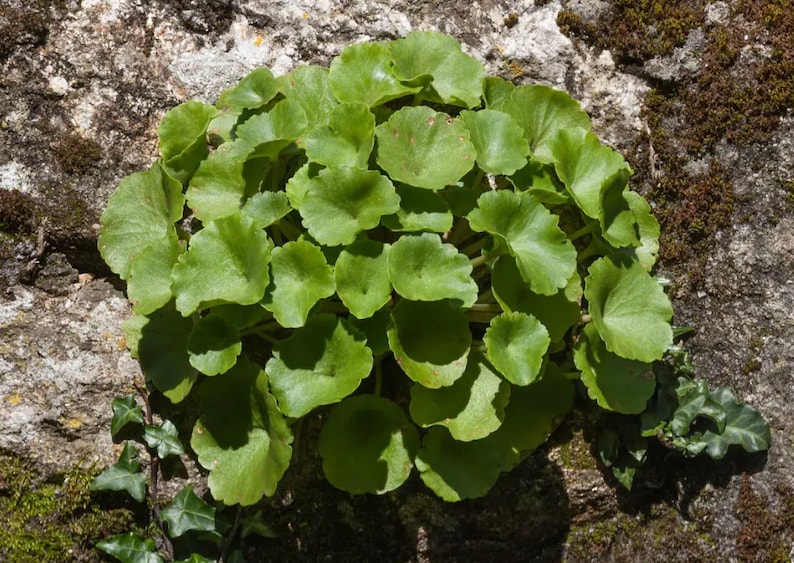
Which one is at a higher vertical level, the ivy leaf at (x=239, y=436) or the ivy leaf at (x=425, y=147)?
the ivy leaf at (x=425, y=147)

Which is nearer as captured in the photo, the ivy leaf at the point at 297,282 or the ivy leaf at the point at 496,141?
the ivy leaf at the point at 297,282

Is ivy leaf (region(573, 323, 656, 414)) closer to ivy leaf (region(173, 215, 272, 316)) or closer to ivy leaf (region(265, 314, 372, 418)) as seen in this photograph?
ivy leaf (region(265, 314, 372, 418))

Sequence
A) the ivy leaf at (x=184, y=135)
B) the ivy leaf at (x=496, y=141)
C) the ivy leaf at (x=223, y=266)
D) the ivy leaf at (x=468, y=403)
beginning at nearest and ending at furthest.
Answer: the ivy leaf at (x=223, y=266)
the ivy leaf at (x=468, y=403)
the ivy leaf at (x=496, y=141)
the ivy leaf at (x=184, y=135)

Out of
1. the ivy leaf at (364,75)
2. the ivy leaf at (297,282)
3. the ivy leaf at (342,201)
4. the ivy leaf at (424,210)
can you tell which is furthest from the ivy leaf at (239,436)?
the ivy leaf at (364,75)

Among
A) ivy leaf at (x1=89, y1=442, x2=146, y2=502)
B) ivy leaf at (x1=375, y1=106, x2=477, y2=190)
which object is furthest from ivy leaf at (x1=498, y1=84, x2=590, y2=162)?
ivy leaf at (x1=89, y1=442, x2=146, y2=502)

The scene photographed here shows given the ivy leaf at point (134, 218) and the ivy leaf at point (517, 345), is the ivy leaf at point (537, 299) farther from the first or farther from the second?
the ivy leaf at point (134, 218)

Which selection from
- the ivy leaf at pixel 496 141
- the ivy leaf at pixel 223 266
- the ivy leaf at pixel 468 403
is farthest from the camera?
the ivy leaf at pixel 496 141

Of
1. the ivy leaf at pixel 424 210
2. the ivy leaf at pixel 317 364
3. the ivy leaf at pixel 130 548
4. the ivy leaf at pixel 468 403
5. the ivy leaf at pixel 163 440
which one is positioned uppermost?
the ivy leaf at pixel 424 210
